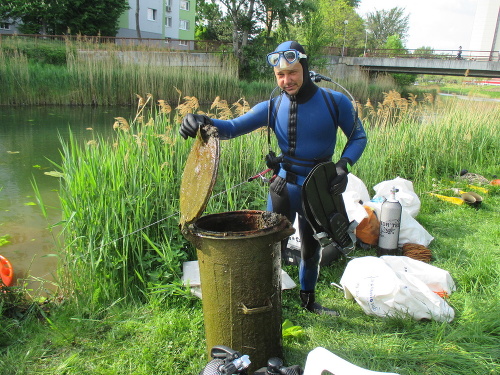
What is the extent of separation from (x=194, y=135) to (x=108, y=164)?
1647 mm

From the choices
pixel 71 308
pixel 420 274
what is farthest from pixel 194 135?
pixel 420 274

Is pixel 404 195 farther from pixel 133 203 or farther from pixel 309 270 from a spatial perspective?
pixel 133 203

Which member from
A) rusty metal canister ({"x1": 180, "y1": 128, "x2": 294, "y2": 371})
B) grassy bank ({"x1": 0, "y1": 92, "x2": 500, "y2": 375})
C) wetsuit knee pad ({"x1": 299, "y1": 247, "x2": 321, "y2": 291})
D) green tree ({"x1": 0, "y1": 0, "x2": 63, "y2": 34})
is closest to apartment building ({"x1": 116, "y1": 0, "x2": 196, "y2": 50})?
green tree ({"x1": 0, "y1": 0, "x2": 63, "y2": 34})

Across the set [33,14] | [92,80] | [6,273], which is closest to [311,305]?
[6,273]

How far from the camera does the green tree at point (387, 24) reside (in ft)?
240

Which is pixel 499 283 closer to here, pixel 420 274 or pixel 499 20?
pixel 420 274

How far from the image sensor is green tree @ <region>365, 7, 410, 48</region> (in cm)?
7306

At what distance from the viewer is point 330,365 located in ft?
4.90

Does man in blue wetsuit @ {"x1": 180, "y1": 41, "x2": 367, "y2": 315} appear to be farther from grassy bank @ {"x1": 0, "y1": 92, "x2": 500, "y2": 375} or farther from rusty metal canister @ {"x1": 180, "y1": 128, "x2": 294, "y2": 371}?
grassy bank @ {"x1": 0, "y1": 92, "x2": 500, "y2": 375}

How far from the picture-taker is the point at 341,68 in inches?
1347

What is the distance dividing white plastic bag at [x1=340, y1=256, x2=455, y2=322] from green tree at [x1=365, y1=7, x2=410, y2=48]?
3053 inches

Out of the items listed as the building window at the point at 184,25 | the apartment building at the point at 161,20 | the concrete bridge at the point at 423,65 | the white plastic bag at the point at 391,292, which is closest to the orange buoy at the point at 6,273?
the white plastic bag at the point at 391,292

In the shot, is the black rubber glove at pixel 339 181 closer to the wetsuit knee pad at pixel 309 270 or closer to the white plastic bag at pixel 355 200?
the wetsuit knee pad at pixel 309 270

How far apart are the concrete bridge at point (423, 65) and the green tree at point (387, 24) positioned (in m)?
42.3
